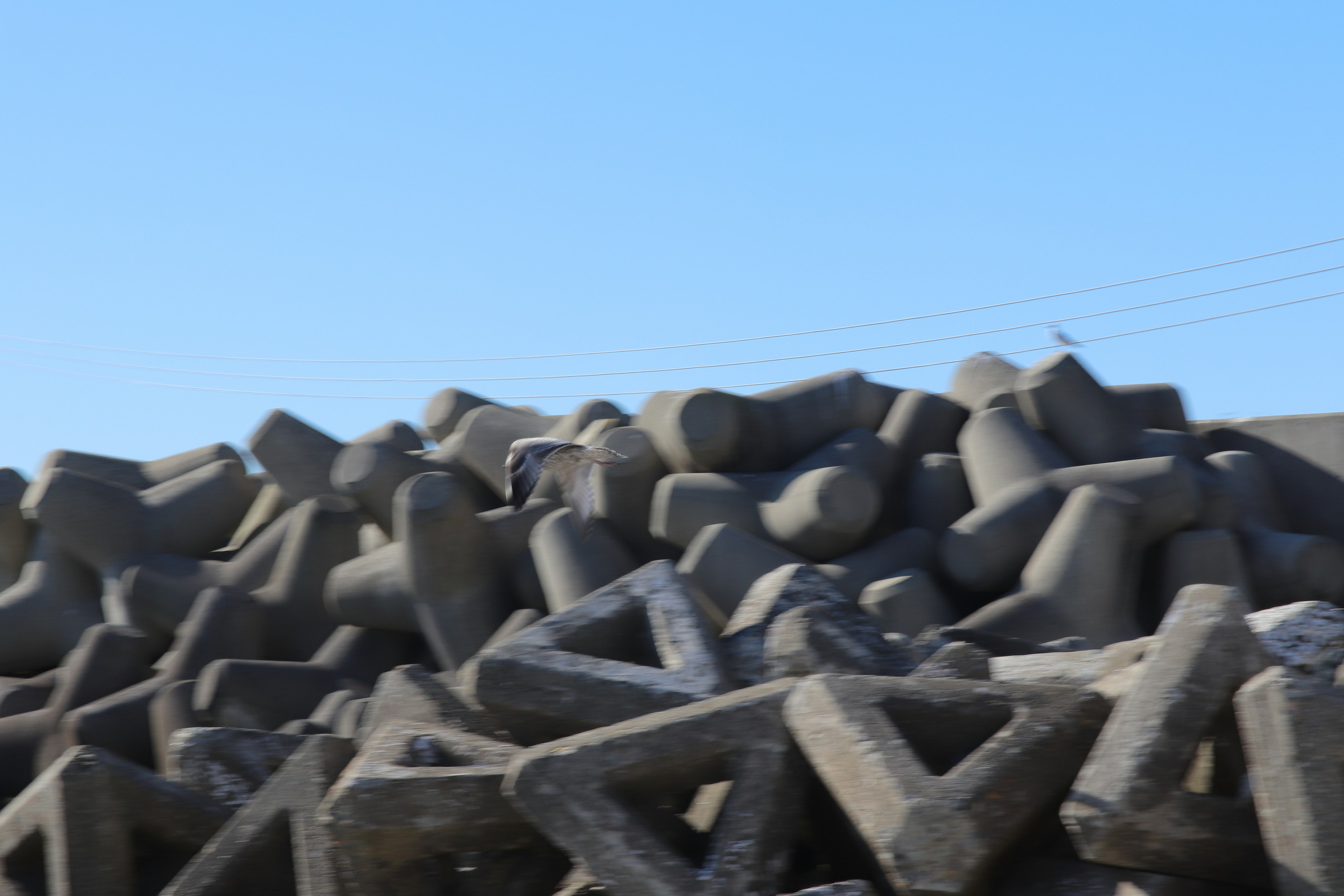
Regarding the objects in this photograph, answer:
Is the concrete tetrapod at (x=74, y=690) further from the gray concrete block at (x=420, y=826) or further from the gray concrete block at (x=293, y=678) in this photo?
the gray concrete block at (x=420, y=826)

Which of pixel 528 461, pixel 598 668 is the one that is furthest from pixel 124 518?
pixel 598 668

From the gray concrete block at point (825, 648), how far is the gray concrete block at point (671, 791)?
0.24 metres

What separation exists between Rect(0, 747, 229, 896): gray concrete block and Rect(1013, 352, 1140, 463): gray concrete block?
253 cm

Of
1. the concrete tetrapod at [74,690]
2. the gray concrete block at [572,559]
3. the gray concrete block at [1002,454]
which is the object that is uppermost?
the gray concrete block at [1002,454]

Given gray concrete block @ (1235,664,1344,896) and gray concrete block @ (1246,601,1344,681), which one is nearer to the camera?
gray concrete block @ (1235,664,1344,896)

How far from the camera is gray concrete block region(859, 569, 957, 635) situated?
342 centimetres

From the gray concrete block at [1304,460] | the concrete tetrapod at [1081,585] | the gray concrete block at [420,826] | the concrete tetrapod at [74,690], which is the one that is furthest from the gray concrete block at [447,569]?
the gray concrete block at [1304,460]

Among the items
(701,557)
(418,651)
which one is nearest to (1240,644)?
(701,557)

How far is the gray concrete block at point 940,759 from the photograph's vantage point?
1765mm

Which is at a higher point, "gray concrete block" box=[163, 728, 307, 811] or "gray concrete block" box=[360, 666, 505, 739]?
"gray concrete block" box=[360, 666, 505, 739]

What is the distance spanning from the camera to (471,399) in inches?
195

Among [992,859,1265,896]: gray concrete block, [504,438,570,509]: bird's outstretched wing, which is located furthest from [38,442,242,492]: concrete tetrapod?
[992,859,1265,896]: gray concrete block

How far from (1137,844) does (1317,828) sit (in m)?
0.23

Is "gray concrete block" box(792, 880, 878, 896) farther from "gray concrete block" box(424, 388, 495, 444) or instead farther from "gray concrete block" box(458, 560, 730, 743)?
"gray concrete block" box(424, 388, 495, 444)
